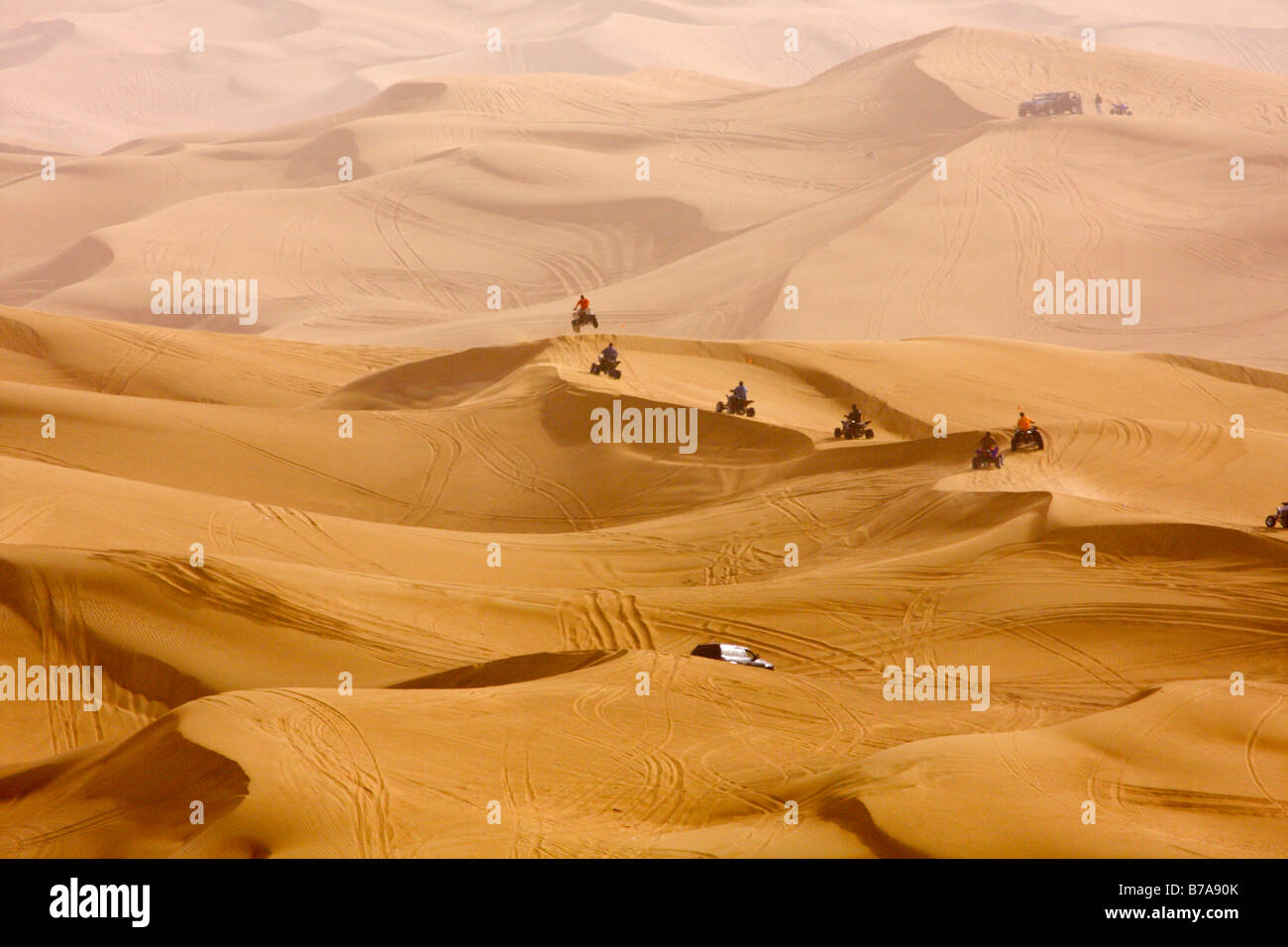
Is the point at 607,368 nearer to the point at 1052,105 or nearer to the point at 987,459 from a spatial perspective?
the point at 987,459

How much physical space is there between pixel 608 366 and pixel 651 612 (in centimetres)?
1122

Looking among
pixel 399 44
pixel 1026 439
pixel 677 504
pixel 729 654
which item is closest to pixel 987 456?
pixel 1026 439

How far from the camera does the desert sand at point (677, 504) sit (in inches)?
440

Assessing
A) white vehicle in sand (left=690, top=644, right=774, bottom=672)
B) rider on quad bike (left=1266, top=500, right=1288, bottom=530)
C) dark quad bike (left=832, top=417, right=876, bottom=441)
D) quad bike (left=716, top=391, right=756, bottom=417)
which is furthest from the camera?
quad bike (left=716, top=391, right=756, bottom=417)

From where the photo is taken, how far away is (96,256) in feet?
187

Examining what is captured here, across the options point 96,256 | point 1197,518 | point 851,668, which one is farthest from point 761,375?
point 96,256

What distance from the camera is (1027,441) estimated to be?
22375mm

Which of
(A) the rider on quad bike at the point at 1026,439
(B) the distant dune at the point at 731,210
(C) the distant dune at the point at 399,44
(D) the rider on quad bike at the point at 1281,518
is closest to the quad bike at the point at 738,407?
(A) the rider on quad bike at the point at 1026,439

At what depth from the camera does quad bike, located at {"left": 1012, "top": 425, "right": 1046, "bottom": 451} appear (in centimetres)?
2234

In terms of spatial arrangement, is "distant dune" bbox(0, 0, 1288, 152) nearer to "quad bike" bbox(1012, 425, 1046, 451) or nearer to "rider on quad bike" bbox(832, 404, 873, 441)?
"rider on quad bike" bbox(832, 404, 873, 441)

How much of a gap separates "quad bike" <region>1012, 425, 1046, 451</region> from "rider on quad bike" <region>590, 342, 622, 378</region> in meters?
8.51

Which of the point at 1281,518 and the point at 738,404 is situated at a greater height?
the point at 738,404

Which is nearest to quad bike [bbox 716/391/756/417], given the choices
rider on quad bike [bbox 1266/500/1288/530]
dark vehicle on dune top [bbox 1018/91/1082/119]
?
rider on quad bike [bbox 1266/500/1288/530]

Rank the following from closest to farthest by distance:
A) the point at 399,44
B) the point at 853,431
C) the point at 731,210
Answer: the point at 853,431 → the point at 731,210 → the point at 399,44
